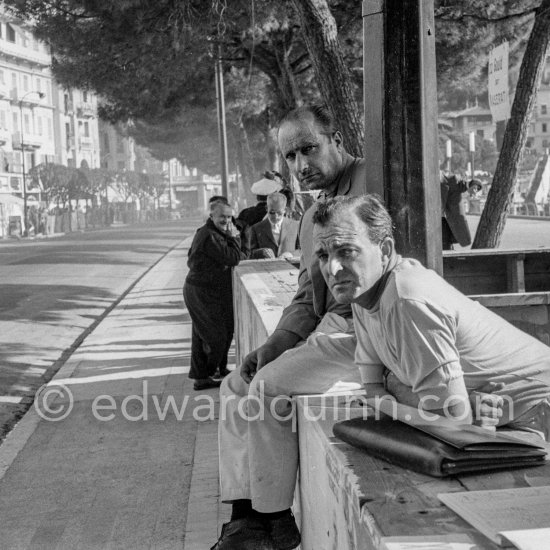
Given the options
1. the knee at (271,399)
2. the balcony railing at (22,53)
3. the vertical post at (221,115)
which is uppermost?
the balcony railing at (22,53)

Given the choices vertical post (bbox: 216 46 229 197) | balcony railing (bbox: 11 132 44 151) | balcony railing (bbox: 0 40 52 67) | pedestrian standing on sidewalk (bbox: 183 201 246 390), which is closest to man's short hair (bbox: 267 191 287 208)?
pedestrian standing on sidewalk (bbox: 183 201 246 390)

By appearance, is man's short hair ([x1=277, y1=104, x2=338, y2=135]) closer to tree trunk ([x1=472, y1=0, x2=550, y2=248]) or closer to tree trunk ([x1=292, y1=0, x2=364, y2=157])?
tree trunk ([x1=292, y1=0, x2=364, y2=157])

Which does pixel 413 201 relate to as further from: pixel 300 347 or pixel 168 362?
pixel 168 362

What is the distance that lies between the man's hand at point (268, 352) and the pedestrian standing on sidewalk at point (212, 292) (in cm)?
501

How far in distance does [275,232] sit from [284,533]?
761 cm

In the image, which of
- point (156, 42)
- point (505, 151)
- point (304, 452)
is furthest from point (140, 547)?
point (156, 42)

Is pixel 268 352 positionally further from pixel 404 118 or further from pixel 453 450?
pixel 453 450

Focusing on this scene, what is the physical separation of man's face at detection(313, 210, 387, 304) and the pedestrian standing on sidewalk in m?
5.86

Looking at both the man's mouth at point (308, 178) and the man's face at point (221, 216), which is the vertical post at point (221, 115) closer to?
the man's face at point (221, 216)

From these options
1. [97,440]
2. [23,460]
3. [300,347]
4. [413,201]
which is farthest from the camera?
[97,440]

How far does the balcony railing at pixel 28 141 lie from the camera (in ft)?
266

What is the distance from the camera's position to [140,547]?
4.86m

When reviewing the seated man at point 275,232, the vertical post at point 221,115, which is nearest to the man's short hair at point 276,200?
the seated man at point 275,232

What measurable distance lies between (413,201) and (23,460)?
11.9 feet
